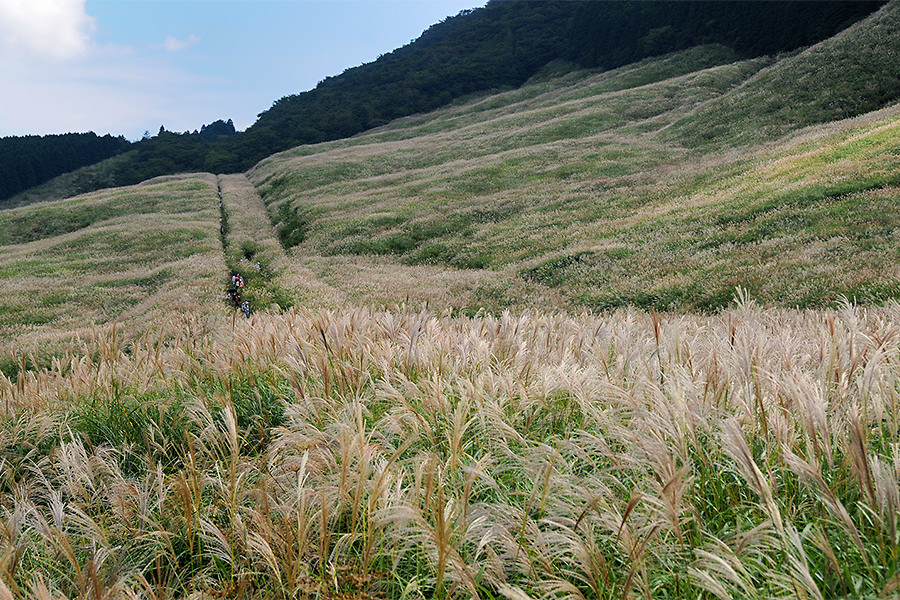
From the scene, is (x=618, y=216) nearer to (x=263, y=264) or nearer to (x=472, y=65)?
(x=263, y=264)

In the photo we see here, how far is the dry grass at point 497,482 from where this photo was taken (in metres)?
1.65

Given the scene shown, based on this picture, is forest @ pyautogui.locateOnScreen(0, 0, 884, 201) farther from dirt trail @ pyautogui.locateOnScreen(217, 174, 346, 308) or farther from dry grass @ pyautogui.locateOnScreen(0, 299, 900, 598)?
dry grass @ pyautogui.locateOnScreen(0, 299, 900, 598)

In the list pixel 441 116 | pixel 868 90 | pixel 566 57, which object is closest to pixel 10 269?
pixel 868 90

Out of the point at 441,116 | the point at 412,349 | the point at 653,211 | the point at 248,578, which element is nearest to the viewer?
the point at 248,578

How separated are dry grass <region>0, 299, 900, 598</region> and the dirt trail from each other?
4429mm

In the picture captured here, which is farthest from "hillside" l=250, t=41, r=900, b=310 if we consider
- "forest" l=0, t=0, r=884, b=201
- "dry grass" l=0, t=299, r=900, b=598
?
"forest" l=0, t=0, r=884, b=201

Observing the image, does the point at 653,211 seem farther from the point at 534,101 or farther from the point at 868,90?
the point at 534,101

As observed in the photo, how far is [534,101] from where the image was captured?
88.7m

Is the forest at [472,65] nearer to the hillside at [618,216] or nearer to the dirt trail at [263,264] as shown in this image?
the hillside at [618,216]

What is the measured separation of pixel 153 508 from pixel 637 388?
260 centimetres

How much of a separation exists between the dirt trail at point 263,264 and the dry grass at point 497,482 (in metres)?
4.43

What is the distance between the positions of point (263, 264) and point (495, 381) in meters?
25.2

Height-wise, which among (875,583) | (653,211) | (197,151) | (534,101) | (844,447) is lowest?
(653,211)

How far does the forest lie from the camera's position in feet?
251
